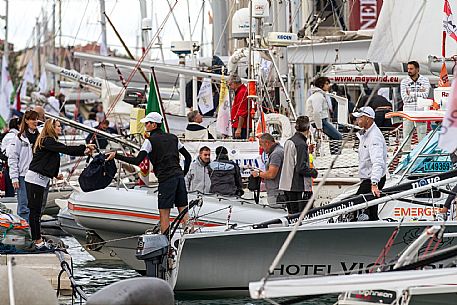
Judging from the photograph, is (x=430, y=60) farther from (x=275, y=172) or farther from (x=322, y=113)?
(x=322, y=113)

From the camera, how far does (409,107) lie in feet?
45.9

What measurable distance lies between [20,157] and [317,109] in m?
4.32

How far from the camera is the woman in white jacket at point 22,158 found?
14016mm

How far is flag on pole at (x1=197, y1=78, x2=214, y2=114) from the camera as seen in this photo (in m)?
19.5

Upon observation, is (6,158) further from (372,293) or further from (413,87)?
(372,293)

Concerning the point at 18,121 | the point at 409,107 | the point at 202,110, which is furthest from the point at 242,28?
the point at 409,107

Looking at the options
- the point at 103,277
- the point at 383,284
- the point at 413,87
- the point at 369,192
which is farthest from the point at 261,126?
the point at 383,284

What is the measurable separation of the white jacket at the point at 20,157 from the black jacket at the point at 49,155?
4.10 ft

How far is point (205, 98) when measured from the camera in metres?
19.6

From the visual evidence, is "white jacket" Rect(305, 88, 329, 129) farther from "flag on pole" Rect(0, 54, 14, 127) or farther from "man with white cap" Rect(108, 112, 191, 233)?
"flag on pole" Rect(0, 54, 14, 127)

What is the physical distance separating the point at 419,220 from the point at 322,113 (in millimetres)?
4628

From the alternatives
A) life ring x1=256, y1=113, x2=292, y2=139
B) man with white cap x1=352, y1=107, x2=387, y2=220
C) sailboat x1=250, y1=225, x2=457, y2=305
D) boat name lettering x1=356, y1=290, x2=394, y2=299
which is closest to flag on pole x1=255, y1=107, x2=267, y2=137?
life ring x1=256, y1=113, x2=292, y2=139

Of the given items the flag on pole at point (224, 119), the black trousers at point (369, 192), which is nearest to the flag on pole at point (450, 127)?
the black trousers at point (369, 192)

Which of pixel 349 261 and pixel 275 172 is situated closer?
pixel 349 261
